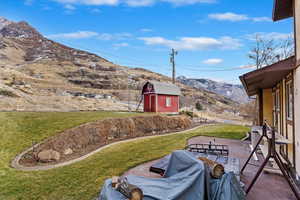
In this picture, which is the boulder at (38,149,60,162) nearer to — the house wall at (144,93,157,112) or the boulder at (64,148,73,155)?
the boulder at (64,148,73,155)

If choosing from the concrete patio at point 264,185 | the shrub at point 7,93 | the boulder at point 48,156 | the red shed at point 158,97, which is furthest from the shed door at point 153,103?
the concrete patio at point 264,185

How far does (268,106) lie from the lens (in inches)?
428

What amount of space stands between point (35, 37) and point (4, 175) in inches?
3719

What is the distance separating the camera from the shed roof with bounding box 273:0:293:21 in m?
5.86

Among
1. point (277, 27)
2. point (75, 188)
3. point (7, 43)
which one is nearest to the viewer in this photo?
point (75, 188)

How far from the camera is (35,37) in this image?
283 feet

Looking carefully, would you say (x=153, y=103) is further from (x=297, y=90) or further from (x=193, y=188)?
(x=193, y=188)

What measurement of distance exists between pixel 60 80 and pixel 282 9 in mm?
41148

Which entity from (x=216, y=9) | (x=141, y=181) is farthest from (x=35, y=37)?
(x=141, y=181)

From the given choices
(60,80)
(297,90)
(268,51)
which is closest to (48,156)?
(297,90)

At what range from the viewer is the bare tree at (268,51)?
64.1ft

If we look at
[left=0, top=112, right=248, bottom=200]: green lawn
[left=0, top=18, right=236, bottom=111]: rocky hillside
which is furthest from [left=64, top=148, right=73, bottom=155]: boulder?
[left=0, top=18, right=236, bottom=111]: rocky hillside

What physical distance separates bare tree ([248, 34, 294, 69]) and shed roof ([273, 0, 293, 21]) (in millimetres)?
15310

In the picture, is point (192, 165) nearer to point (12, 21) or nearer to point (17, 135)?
point (17, 135)
